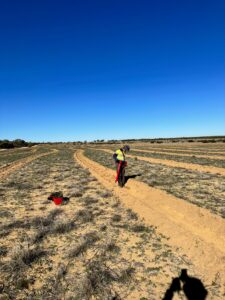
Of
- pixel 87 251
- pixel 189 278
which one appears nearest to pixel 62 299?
pixel 87 251

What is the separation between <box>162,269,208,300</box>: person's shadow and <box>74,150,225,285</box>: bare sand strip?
0.29 metres

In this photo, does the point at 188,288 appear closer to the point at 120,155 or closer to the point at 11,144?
the point at 120,155

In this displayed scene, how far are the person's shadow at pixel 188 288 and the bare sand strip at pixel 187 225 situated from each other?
0.97 ft

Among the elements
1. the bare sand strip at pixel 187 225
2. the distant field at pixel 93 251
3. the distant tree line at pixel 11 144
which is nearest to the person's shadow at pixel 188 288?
the distant field at pixel 93 251

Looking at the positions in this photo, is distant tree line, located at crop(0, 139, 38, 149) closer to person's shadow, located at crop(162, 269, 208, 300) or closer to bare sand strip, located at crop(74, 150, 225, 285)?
bare sand strip, located at crop(74, 150, 225, 285)

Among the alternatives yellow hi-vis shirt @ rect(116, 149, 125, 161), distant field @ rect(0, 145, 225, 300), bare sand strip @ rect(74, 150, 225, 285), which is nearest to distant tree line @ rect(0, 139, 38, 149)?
yellow hi-vis shirt @ rect(116, 149, 125, 161)

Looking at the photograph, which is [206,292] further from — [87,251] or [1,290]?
[1,290]

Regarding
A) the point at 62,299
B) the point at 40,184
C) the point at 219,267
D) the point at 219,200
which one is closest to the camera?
the point at 62,299

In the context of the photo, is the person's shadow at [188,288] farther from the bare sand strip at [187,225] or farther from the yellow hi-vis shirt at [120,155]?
the yellow hi-vis shirt at [120,155]

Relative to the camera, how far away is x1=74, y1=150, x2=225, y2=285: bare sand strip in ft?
20.8

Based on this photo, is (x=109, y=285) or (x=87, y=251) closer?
(x=109, y=285)

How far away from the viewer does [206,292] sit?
518cm

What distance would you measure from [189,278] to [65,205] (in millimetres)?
7220

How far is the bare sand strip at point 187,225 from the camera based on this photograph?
6344mm
